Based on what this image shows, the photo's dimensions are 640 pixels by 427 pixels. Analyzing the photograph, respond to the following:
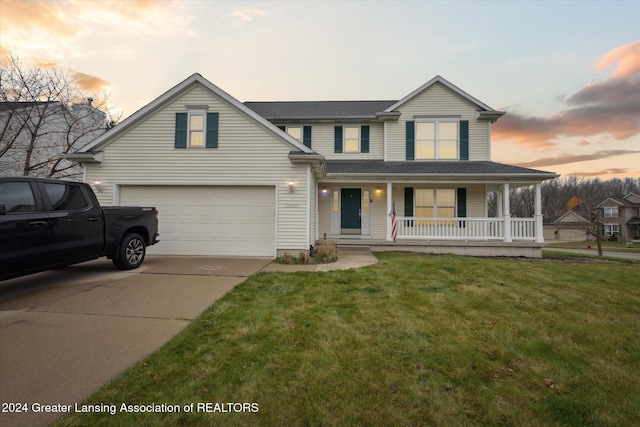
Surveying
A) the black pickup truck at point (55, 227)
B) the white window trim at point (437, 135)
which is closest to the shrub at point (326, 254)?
the black pickup truck at point (55, 227)

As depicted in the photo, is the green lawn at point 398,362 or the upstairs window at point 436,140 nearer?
the green lawn at point 398,362

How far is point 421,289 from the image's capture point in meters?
5.45

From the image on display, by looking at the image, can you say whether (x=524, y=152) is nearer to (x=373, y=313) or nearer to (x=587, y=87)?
(x=587, y=87)

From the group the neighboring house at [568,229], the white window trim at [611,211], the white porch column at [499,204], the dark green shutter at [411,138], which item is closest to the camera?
the white porch column at [499,204]

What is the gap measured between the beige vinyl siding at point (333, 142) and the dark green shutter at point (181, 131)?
247 inches

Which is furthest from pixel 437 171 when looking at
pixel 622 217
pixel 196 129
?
pixel 622 217

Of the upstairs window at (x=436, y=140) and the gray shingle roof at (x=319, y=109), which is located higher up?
the gray shingle roof at (x=319, y=109)

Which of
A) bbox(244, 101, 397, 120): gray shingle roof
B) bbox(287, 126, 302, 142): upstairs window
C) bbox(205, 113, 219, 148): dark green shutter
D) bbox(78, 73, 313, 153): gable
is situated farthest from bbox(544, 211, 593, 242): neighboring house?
bbox(205, 113, 219, 148): dark green shutter

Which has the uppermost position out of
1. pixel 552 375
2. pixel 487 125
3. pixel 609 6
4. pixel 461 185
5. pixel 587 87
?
pixel 587 87

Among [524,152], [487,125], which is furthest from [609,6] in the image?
[524,152]

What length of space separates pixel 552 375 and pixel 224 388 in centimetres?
306

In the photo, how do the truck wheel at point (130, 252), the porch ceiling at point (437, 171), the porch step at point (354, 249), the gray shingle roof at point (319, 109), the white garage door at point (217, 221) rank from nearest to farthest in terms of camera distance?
the truck wheel at point (130, 252) < the white garage door at point (217, 221) < the porch step at point (354, 249) < the porch ceiling at point (437, 171) < the gray shingle roof at point (319, 109)

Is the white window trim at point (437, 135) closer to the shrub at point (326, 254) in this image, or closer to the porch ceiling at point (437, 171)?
the porch ceiling at point (437, 171)

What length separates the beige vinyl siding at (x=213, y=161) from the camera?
9.16 m
